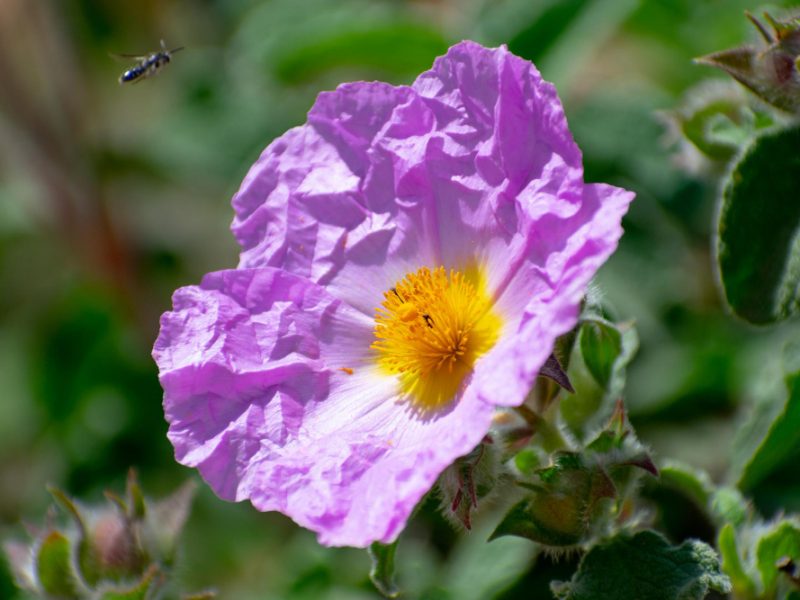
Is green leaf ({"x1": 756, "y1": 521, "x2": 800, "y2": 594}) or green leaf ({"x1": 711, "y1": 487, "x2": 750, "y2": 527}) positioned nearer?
green leaf ({"x1": 756, "y1": 521, "x2": 800, "y2": 594})

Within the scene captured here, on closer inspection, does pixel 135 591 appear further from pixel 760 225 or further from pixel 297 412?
pixel 760 225

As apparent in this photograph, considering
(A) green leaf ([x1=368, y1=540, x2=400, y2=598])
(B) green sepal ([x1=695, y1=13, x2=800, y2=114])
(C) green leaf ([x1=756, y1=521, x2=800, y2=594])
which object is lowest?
(C) green leaf ([x1=756, y1=521, x2=800, y2=594])

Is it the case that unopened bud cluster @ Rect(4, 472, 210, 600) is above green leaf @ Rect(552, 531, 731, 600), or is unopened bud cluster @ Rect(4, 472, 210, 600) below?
below

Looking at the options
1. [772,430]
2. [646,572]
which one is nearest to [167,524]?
[646,572]

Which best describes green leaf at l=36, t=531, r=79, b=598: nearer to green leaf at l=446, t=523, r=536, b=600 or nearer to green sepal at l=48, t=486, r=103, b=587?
green sepal at l=48, t=486, r=103, b=587

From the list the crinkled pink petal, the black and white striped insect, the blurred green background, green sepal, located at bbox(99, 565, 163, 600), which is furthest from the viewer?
the blurred green background

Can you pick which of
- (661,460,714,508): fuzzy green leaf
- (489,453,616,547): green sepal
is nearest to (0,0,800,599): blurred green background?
(661,460,714,508): fuzzy green leaf

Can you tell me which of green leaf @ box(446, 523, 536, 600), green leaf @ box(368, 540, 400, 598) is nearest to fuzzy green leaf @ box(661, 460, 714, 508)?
green leaf @ box(446, 523, 536, 600)

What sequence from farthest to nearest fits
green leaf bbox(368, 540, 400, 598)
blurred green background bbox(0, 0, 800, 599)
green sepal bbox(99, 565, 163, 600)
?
blurred green background bbox(0, 0, 800, 599), green sepal bbox(99, 565, 163, 600), green leaf bbox(368, 540, 400, 598)
